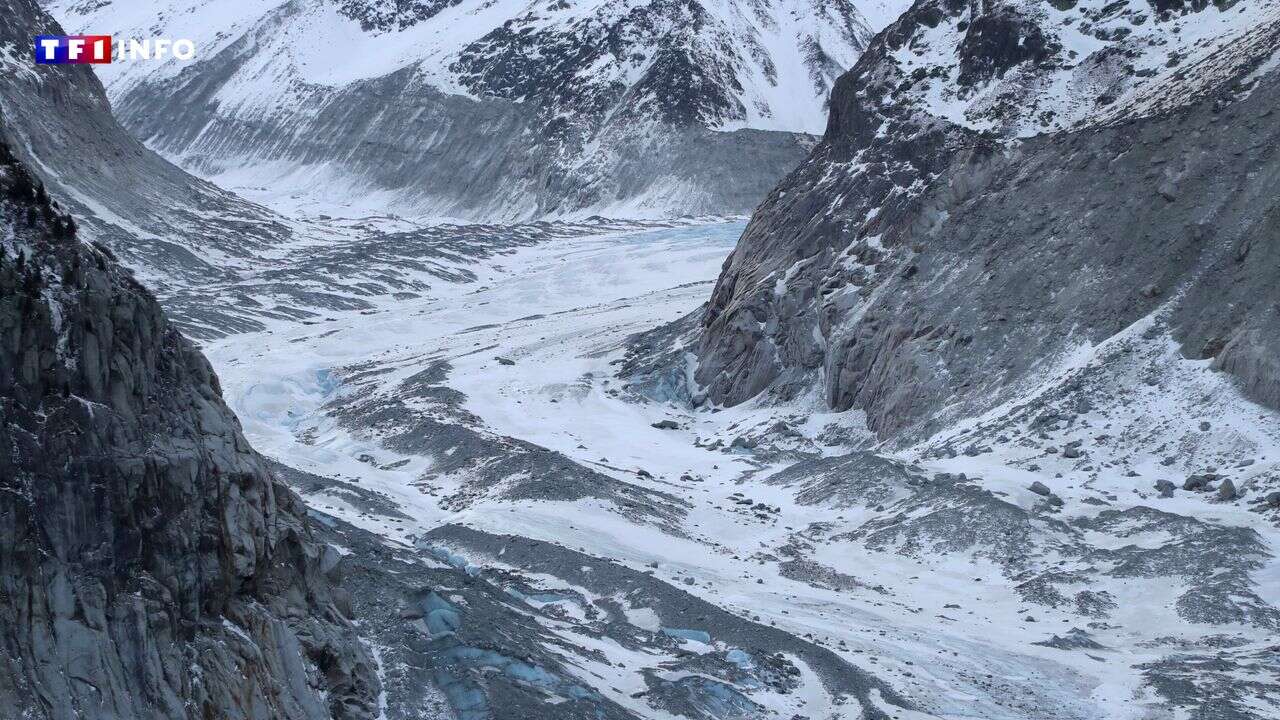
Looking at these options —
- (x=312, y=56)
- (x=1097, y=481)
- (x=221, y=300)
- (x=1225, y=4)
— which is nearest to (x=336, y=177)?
(x=312, y=56)

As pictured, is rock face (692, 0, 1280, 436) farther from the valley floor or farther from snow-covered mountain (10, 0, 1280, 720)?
the valley floor

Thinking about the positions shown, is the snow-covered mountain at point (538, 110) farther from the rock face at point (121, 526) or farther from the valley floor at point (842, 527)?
the rock face at point (121, 526)

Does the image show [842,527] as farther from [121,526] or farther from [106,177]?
[106,177]

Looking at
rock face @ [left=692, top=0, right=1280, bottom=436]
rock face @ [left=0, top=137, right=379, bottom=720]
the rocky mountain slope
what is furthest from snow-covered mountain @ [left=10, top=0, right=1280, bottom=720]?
the rocky mountain slope

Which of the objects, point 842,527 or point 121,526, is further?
point 842,527

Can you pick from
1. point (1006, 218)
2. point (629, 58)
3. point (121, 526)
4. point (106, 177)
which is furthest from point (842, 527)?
point (629, 58)
